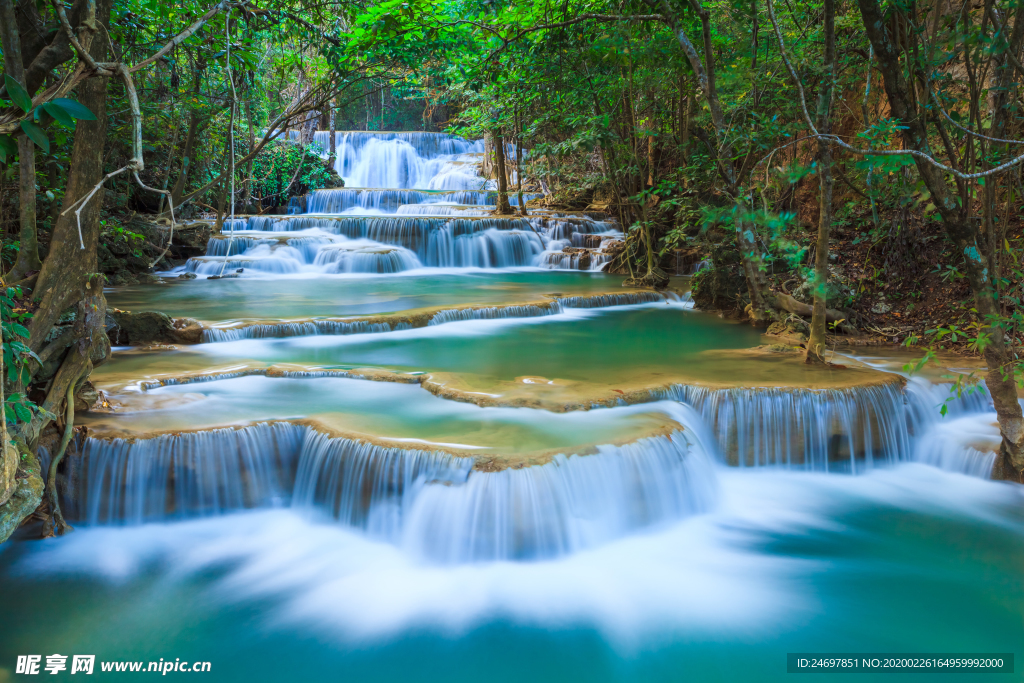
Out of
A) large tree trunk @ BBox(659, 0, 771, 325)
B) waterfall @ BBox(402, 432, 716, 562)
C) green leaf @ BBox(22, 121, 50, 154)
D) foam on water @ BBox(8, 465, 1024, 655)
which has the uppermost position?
large tree trunk @ BBox(659, 0, 771, 325)

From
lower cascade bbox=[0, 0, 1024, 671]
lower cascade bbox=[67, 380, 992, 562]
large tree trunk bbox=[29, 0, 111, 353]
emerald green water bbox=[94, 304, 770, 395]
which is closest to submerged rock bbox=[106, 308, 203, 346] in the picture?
lower cascade bbox=[0, 0, 1024, 671]

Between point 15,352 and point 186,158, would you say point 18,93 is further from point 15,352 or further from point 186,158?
point 186,158

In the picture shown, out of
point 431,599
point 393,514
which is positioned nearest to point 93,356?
point 393,514

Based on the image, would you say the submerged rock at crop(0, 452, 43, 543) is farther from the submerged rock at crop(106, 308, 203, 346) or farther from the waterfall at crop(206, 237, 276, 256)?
the waterfall at crop(206, 237, 276, 256)

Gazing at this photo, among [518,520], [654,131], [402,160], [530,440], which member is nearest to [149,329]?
[530,440]

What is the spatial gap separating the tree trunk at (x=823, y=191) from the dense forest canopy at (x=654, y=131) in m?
0.02

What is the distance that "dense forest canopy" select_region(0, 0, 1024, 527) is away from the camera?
3736mm

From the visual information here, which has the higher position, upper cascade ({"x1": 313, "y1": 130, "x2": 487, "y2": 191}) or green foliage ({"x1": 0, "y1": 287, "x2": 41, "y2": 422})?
upper cascade ({"x1": 313, "y1": 130, "x2": 487, "y2": 191})

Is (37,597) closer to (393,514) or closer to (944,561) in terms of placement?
(393,514)

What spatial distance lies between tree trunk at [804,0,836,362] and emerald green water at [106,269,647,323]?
15.2 ft

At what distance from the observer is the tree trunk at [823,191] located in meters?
5.28

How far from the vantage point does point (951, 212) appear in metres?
4.02

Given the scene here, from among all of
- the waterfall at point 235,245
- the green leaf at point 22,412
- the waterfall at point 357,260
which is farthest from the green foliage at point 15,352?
the waterfall at point 235,245

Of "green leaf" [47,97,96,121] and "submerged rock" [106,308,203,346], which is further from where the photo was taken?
"submerged rock" [106,308,203,346]
